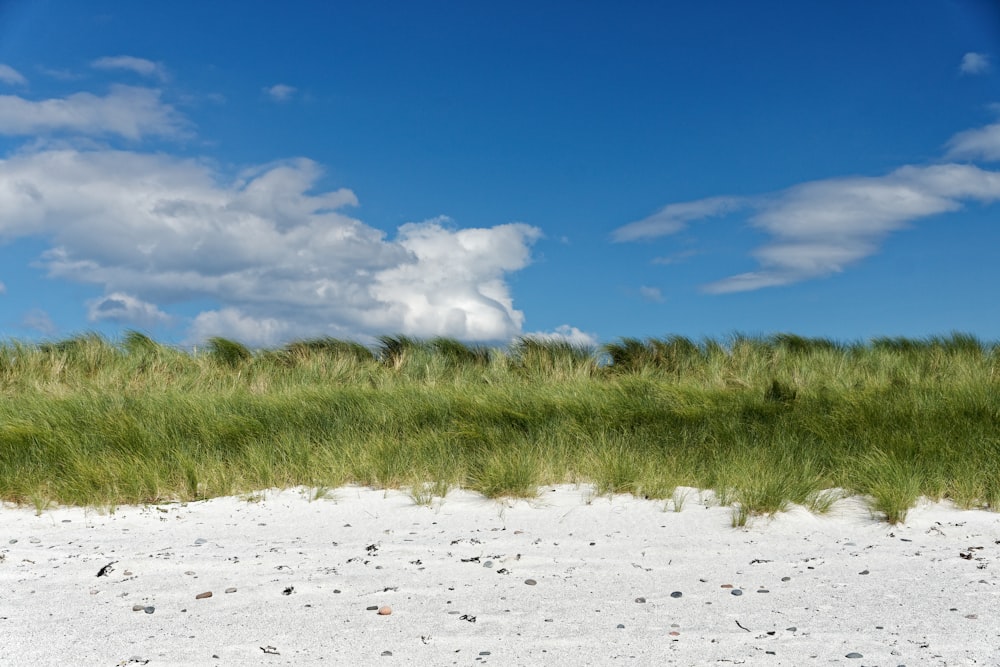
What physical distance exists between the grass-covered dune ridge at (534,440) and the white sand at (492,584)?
0.20 meters

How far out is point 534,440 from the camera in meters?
6.54

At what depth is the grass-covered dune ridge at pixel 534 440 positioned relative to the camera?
531 cm

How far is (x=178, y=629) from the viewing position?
337 cm

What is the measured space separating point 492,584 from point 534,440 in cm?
277

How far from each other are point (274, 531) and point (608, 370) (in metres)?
7.91

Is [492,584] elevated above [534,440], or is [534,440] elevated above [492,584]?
[534,440]

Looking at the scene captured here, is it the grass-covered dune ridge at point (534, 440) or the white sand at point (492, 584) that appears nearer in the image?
the white sand at point (492, 584)

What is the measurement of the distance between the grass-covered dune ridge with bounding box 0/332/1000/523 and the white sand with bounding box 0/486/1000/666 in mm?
204

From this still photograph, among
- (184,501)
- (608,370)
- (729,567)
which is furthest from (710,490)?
(608,370)

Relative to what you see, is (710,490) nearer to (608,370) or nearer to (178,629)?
(178,629)

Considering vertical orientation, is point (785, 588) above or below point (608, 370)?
below

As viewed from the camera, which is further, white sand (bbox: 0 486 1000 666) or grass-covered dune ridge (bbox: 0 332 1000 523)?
grass-covered dune ridge (bbox: 0 332 1000 523)

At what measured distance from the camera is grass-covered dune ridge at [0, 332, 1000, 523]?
531 cm

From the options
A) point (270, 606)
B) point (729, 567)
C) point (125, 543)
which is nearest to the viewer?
point (270, 606)
